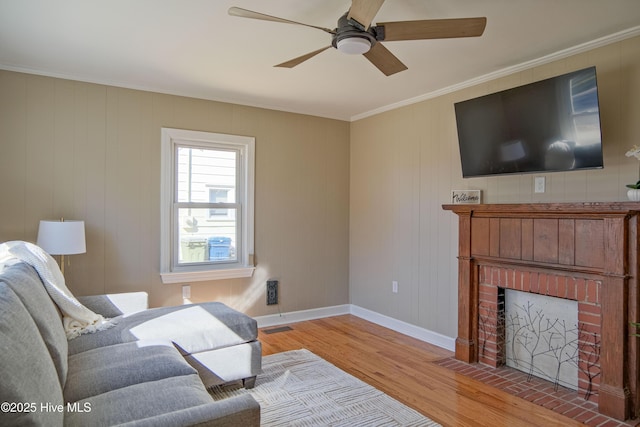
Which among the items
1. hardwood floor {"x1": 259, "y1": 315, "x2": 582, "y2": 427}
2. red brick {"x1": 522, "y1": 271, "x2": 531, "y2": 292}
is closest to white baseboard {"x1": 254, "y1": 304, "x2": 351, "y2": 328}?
hardwood floor {"x1": 259, "y1": 315, "x2": 582, "y2": 427}

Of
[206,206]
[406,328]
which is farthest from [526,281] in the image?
[206,206]

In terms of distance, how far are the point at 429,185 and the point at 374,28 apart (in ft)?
6.96

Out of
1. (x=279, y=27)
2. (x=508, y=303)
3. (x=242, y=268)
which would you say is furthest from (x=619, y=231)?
(x=242, y=268)

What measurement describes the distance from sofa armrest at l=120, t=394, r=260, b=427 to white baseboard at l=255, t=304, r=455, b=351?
2.69 m

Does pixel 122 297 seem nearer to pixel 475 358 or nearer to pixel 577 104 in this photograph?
pixel 475 358

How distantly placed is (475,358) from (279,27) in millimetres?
2961

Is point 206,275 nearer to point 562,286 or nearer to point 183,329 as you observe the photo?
point 183,329

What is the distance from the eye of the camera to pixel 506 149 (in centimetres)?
300

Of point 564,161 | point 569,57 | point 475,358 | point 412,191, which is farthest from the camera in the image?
point 412,191

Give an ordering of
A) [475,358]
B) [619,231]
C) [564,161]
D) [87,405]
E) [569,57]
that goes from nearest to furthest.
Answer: [87,405] → [619,231] → [564,161] → [569,57] → [475,358]

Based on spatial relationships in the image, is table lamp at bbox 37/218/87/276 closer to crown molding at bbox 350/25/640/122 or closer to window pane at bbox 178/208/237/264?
window pane at bbox 178/208/237/264

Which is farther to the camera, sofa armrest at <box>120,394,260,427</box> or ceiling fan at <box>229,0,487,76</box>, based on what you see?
ceiling fan at <box>229,0,487,76</box>

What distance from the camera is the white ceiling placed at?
90.0 inches

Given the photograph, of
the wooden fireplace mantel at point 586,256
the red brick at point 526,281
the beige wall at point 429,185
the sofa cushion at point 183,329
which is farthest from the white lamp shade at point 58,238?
the red brick at point 526,281
